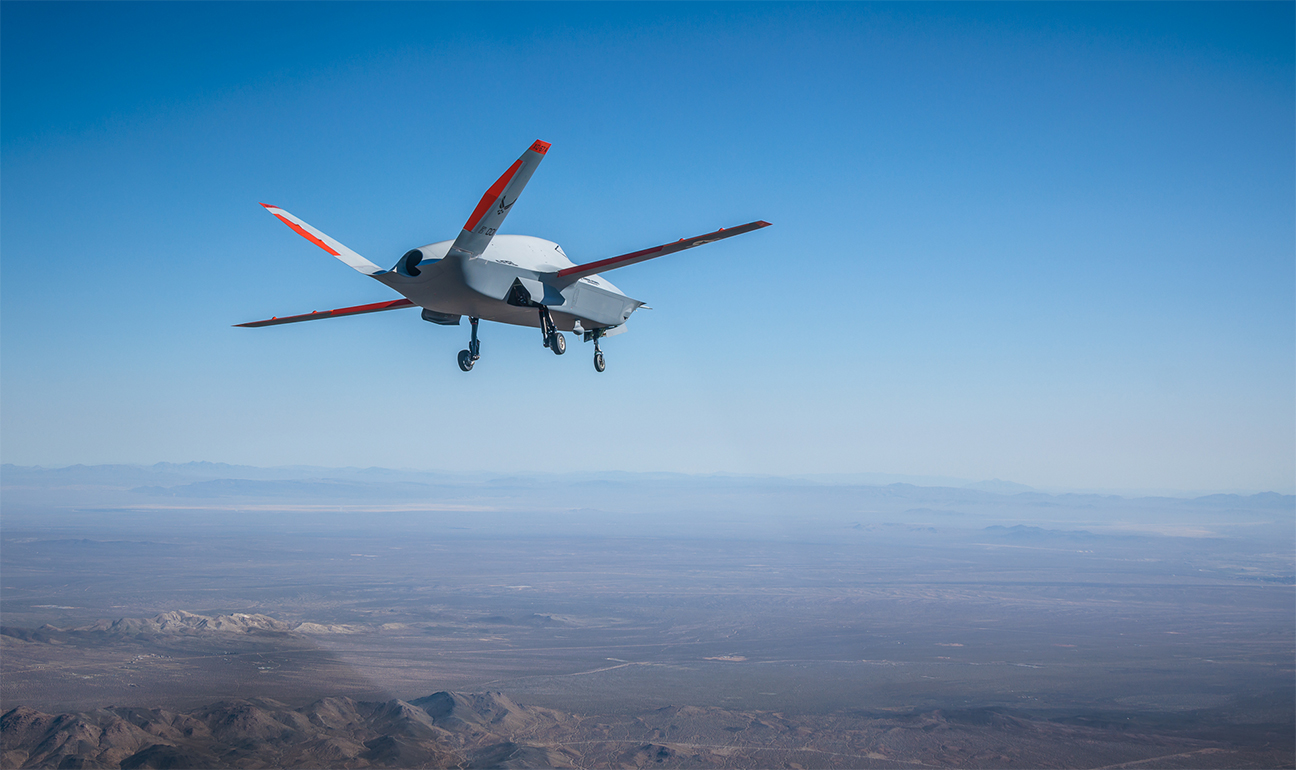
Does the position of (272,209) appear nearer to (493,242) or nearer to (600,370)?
(493,242)

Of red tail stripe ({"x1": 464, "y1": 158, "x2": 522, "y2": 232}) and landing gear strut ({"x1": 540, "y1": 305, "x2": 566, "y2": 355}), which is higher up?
red tail stripe ({"x1": 464, "y1": 158, "x2": 522, "y2": 232})

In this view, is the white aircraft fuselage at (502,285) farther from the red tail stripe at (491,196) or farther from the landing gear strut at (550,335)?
the red tail stripe at (491,196)

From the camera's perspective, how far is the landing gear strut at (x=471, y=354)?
1160 inches

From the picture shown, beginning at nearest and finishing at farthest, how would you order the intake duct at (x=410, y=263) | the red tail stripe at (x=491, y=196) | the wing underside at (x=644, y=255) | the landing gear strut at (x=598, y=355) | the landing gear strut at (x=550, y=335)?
the red tail stripe at (x=491, y=196)
the wing underside at (x=644, y=255)
the intake duct at (x=410, y=263)
the landing gear strut at (x=550, y=335)
the landing gear strut at (x=598, y=355)

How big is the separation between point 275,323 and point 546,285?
1001cm

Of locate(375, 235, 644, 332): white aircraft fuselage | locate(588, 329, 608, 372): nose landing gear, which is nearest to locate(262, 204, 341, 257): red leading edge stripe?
locate(375, 235, 644, 332): white aircraft fuselage

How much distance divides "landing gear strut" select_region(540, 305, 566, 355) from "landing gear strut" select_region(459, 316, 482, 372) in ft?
7.72

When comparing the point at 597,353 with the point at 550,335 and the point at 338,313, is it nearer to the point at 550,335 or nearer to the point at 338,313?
the point at 550,335

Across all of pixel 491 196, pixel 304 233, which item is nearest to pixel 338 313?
pixel 304 233

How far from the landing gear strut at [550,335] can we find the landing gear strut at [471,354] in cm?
235

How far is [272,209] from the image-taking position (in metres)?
27.3

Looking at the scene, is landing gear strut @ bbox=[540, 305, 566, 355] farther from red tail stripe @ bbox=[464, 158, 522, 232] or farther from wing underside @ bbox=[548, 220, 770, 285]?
red tail stripe @ bbox=[464, 158, 522, 232]

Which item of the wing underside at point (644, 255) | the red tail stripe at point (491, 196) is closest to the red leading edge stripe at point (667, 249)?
the wing underside at point (644, 255)

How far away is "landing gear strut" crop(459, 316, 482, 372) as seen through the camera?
29.5 meters
